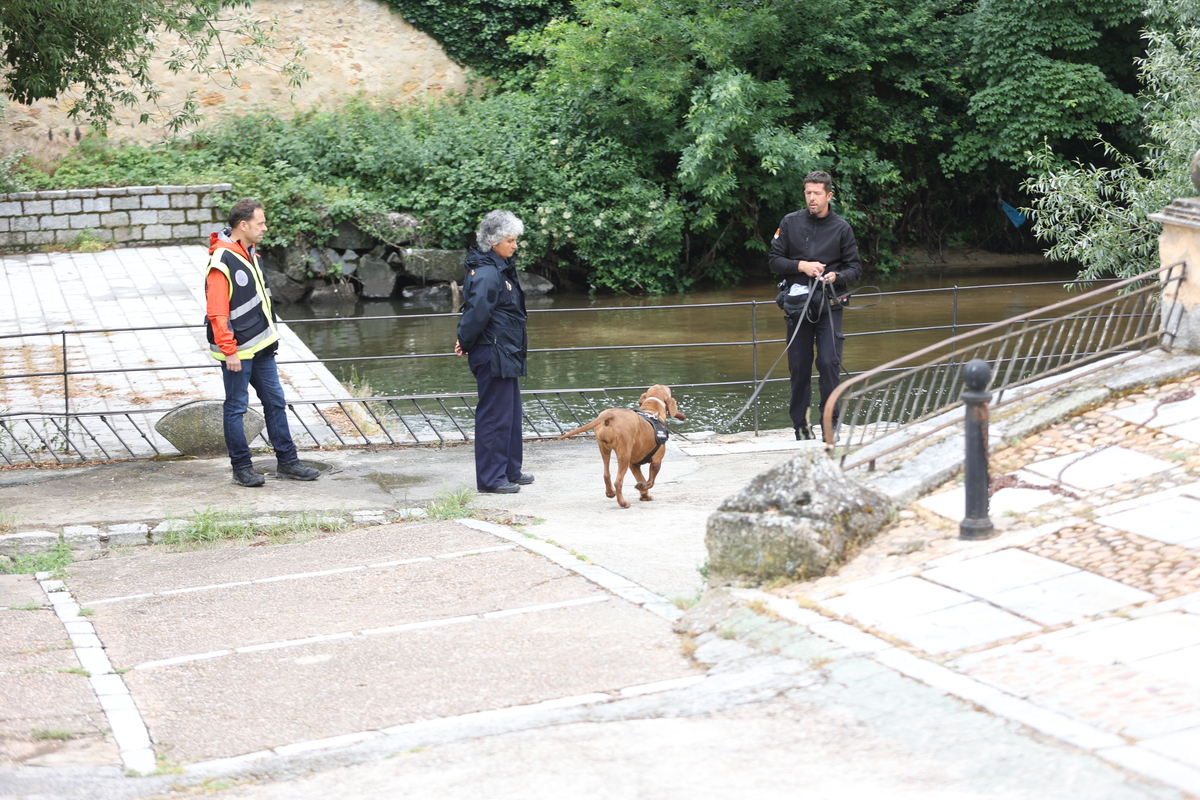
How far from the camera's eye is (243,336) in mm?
7496

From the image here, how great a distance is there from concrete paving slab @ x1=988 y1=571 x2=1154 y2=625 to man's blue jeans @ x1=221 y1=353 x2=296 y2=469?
4937 millimetres

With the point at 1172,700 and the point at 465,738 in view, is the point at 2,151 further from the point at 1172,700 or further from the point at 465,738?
the point at 1172,700

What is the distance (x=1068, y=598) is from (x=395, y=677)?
2557 mm

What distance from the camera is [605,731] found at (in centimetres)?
381

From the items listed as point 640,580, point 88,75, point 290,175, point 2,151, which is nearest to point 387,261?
point 290,175

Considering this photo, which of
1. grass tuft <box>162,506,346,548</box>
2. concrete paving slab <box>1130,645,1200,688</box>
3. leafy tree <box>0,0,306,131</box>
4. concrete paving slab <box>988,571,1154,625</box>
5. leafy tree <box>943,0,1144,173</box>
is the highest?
leafy tree <box>943,0,1144,173</box>

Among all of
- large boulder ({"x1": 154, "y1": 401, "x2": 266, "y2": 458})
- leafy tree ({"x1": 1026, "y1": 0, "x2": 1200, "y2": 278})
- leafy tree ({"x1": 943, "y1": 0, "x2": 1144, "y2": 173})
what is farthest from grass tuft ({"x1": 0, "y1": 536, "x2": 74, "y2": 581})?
leafy tree ({"x1": 943, "y1": 0, "x2": 1144, "y2": 173})

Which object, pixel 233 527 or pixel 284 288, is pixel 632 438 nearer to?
pixel 233 527

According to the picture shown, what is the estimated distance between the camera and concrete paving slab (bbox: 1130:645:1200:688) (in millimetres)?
3619

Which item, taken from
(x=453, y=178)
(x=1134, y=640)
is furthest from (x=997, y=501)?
(x=453, y=178)

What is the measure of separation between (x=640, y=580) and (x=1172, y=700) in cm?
249

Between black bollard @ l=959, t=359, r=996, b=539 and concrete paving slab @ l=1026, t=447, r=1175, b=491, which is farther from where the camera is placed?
concrete paving slab @ l=1026, t=447, r=1175, b=491

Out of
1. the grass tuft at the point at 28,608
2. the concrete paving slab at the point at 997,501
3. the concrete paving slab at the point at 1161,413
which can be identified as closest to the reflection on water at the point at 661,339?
the concrete paving slab at the point at 1161,413

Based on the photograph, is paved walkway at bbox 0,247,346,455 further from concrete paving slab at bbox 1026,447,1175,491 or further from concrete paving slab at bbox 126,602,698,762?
concrete paving slab at bbox 1026,447,1175,491
